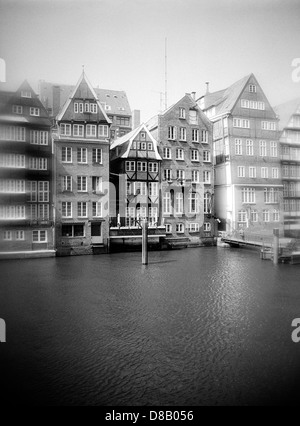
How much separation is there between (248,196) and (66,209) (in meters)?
9.63

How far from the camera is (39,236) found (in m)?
16.3

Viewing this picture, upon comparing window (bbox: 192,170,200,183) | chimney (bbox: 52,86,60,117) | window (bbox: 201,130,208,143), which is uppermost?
chimney (bbox: 52,86,60,117)

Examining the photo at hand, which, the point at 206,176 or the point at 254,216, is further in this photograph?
the point at 206,176

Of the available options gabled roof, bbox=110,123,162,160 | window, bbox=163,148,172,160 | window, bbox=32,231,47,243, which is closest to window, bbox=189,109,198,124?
window, bbox=163,148,172,160

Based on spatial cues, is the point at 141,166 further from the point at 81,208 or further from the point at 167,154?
the point at 81,208

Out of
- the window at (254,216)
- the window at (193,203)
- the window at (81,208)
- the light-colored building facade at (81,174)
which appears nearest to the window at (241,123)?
the window at (254,216)

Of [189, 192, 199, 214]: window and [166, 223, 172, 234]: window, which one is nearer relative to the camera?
[166, 223, 172, 234]: window

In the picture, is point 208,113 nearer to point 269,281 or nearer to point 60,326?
point 269,281

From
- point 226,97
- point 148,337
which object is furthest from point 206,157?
point 148,337

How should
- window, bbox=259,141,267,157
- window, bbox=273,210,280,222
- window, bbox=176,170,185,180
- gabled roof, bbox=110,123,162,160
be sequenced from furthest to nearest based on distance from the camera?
window, bbox=176,170,185,180
gabled roof, bbox=110,123,162,160
window, bbox=273,210,280,222
window, bbox=259,141,267,157

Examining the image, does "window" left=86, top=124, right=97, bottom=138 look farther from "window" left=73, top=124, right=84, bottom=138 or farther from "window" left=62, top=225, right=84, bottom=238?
"window" left=62, top=225, right=84, bottom=238

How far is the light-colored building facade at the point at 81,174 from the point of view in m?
17.6

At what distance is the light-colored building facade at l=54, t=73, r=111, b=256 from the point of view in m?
→ 17.6
